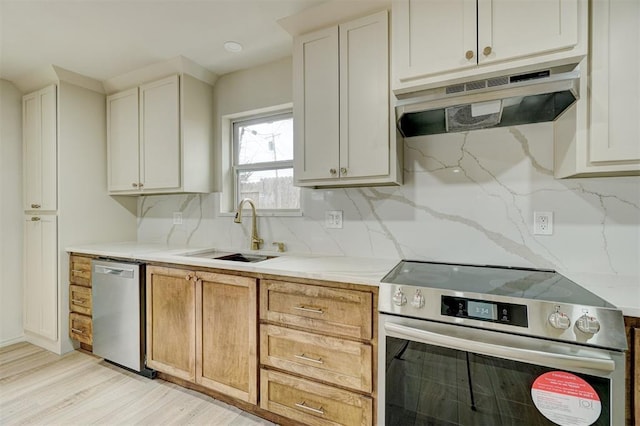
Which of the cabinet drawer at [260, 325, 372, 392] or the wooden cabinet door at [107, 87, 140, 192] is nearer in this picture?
the cabinet drawer at [260, 325, 372, 392]

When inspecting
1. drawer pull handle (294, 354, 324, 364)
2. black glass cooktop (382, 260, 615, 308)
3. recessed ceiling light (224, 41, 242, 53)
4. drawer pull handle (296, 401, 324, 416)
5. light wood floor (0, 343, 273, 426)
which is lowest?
light wood floor (0, 343, 273, 426)

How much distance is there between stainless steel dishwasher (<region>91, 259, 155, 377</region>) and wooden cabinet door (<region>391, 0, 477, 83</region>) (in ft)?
7.15

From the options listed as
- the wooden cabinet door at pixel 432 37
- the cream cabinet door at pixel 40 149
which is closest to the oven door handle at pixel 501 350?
the wooden cabinet door at pixel 432 37

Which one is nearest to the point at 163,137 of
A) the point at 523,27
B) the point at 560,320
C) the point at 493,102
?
the point at 493,102

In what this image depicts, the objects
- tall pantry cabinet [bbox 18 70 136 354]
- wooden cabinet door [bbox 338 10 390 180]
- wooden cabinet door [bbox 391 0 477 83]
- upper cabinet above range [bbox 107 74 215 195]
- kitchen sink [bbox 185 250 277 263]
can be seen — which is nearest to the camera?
wooden cabinet door [bbox 391 0 477 83]

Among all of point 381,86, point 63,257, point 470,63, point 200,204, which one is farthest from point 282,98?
point 63,257

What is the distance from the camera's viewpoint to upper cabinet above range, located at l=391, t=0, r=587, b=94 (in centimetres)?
131

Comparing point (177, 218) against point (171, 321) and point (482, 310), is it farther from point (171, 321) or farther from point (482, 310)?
point (482, 310)

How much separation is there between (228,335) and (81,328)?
162 centimetres

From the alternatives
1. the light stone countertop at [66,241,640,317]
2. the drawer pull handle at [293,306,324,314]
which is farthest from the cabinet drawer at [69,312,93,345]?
the drawer pull handle at [293,306,324,314]

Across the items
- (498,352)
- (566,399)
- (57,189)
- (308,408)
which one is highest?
(57,189)

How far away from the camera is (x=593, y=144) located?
133cm

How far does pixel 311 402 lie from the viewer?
5.39ft

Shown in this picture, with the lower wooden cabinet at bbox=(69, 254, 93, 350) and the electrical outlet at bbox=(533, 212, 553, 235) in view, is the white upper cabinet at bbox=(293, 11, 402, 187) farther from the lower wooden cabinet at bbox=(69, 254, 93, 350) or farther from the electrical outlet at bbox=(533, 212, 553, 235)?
the lower wooden cabinet at bbox=(69, 254, 93, 350)
